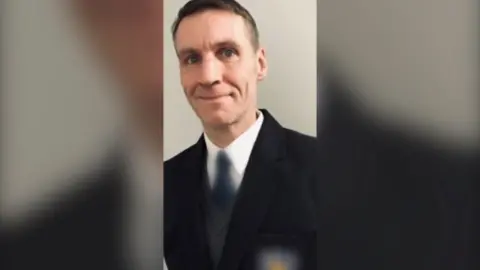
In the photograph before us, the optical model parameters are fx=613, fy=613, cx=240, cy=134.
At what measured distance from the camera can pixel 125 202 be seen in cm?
172

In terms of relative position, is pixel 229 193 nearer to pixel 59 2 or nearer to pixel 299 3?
pixel 299 3

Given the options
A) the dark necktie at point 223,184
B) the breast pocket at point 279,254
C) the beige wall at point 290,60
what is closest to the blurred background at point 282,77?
the beige wall at point 290,60

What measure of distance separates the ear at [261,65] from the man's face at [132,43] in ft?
0.90

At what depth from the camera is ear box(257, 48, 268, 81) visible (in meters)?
1.68

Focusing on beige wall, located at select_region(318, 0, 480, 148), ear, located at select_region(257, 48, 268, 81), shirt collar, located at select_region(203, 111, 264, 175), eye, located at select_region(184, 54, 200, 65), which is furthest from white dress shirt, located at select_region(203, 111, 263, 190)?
beige wall, located at select_region(318, 0, 480, 148)

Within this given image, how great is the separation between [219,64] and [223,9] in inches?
6.0

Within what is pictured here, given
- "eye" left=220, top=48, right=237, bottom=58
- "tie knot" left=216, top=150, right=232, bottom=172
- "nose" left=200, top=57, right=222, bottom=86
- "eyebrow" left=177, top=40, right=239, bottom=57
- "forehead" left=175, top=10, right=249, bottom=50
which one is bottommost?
"tie knot" left=216, top=150, right=232, bottom=172

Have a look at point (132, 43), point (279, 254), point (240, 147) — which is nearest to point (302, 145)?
point (240, 147)

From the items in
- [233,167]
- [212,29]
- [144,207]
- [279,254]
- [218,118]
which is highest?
[212,29]

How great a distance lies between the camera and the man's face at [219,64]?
1677 mm

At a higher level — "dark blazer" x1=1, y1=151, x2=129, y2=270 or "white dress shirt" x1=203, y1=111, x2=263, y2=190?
"white dress shirt" x1=203, y1=111, x2=263, y2=190

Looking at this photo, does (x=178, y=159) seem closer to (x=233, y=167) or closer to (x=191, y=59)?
(x=233, y=167)

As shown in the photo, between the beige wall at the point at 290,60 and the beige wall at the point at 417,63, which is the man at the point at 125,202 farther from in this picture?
the beige wall at the point at 417,63

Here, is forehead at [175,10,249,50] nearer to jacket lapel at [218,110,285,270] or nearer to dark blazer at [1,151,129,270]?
jacket lapel at [218,110,285,270]
